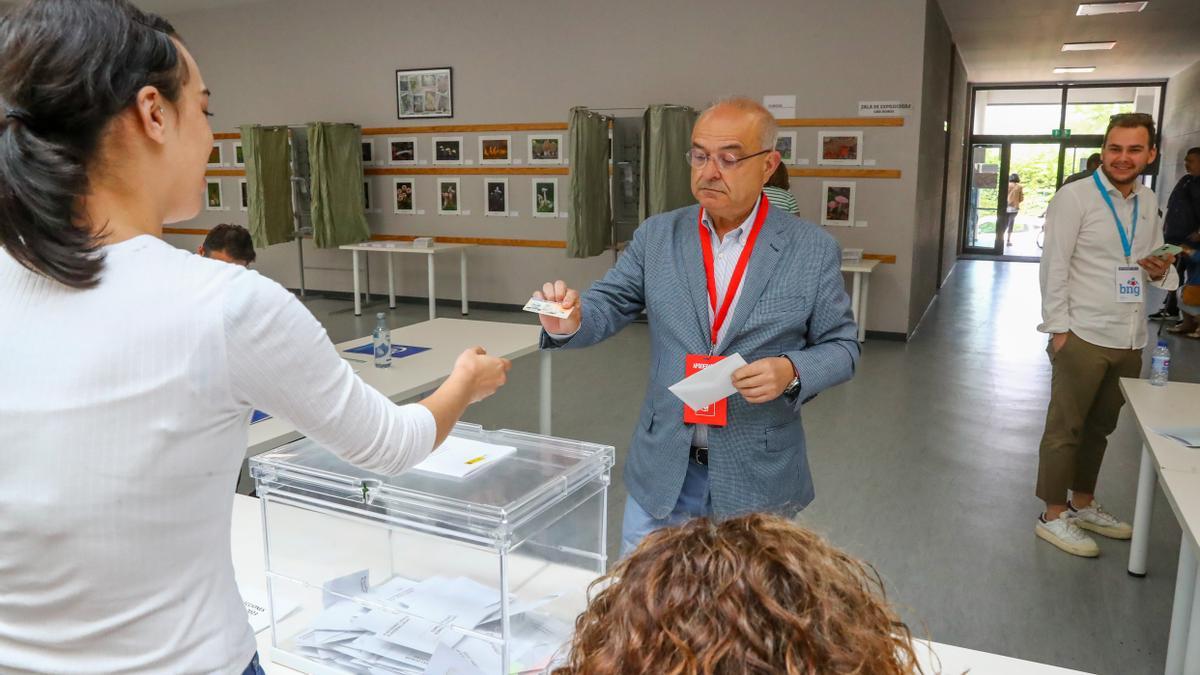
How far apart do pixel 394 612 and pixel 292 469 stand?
318 mm

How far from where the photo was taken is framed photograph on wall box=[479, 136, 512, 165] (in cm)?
1004

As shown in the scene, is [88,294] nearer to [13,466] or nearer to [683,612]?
[13,466]

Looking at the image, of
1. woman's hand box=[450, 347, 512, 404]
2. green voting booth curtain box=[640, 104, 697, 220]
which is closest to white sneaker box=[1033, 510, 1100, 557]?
woman's hand box=[450, 347, 512, 404]

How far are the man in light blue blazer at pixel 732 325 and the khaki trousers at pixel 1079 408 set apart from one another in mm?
2101

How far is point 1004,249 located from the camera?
1792 centimetres

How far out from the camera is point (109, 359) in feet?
2.97

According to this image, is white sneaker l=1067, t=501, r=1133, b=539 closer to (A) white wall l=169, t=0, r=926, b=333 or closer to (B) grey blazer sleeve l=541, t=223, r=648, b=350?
(B) grey blazer sleeve l=541, t=223, r=648, b=350

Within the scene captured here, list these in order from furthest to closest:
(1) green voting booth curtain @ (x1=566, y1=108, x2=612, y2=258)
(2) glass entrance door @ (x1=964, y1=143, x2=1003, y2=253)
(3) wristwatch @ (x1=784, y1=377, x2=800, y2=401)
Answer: (2) glass entrance door @ (x1=964, y1=143, x2=1003, y2=253)
(1) green voting booth curtain @ (x1=566, y1=108, x2=612, y2=258)
(3) wristwatch @ (x1=784, y1=377, x2=800, y2=401)

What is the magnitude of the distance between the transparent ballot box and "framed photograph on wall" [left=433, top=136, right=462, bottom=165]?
29.2 ft

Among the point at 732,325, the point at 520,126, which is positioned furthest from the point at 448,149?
the point at 732,325

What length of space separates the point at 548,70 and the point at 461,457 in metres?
8.58

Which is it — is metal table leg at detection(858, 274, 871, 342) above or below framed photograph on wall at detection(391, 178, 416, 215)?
below

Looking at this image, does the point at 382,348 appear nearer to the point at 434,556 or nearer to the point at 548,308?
the point at 548,308

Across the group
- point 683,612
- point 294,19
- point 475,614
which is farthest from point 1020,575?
point 294,19
